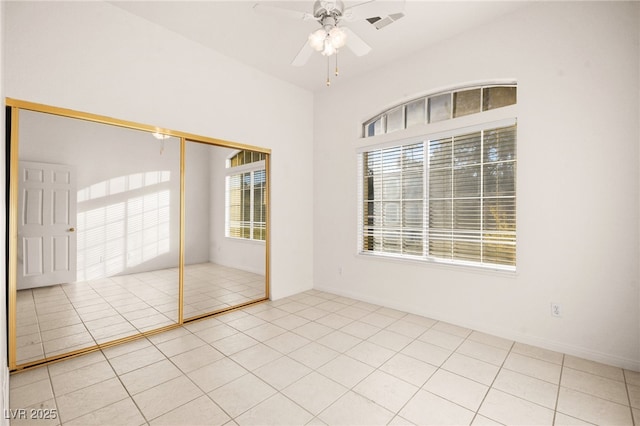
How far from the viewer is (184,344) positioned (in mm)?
2885

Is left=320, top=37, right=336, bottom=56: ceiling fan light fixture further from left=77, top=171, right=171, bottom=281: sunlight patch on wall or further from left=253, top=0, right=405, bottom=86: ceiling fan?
left=77, top=171, right=171, bottom=281: sunlight patch on wall

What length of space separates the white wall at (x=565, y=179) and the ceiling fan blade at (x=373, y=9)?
1613mm

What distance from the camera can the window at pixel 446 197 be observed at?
3.08m

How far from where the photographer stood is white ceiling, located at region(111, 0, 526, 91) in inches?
110

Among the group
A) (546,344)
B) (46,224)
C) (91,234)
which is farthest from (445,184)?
(46,224)

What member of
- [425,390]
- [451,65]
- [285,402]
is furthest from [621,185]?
[285,402]

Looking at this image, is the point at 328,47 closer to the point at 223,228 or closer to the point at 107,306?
the point at 223,228

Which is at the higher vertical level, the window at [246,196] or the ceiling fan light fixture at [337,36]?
the ceiling fan light fixture at [337,36]

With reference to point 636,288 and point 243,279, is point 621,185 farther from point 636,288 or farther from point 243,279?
point 243,279

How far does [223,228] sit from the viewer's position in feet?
12.7

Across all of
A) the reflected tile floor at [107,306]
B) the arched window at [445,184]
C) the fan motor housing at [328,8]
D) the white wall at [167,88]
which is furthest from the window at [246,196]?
the fan motor housing at [328,8]

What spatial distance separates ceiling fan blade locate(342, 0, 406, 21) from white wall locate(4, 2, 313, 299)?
6.79 feet

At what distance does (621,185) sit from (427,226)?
1.72 meters

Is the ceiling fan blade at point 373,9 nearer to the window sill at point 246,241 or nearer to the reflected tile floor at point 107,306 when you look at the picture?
the window sill at point 246,241
